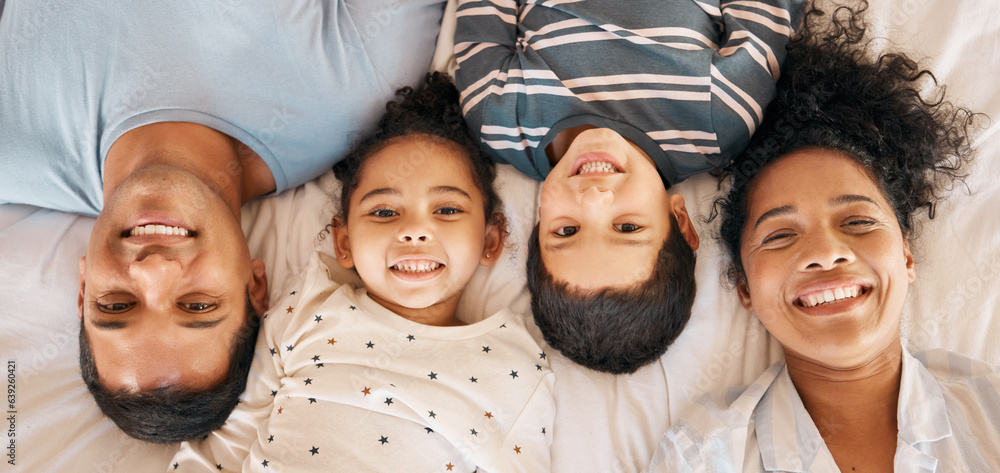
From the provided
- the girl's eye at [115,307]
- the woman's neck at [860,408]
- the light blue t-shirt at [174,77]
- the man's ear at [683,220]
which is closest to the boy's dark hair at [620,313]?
the man's ear at [683,220]

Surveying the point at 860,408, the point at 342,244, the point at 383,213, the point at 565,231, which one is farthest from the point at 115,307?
the point at 860,408

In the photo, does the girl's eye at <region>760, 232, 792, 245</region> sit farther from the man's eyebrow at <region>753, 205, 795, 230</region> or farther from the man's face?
the man's face

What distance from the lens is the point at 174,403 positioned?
1.74 metres

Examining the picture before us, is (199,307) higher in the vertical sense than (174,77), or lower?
lower

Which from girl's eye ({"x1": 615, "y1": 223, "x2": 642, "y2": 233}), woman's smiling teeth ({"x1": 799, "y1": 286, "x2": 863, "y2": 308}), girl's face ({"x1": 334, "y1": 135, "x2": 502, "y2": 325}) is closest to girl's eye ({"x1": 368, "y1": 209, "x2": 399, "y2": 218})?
girl's face ({"x1": 334, "y1": 135, "x2": 502, "y2": 325})

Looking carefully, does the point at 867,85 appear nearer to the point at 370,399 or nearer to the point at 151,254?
the point at 370,399

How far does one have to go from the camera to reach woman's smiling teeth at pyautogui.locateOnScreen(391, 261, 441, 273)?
74.8 inches

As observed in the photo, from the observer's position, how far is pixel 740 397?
6.07 ft

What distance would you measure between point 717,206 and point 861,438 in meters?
0.76

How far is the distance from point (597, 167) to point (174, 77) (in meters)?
1.26

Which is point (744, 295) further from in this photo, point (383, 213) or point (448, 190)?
point (383, 213)

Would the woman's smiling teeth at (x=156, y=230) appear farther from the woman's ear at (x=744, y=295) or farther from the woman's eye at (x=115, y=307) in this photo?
the woman's ear at (x=744, y=295)

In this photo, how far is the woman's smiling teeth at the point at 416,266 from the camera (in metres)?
1.90

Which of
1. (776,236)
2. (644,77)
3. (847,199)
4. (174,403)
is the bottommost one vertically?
(174,403)
